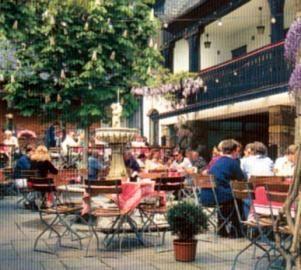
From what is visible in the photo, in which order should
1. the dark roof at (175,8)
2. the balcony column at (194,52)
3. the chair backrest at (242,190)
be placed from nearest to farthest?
the chair backrest at (242,190), the balcony column at (194,52), the dark roof at (175,8)

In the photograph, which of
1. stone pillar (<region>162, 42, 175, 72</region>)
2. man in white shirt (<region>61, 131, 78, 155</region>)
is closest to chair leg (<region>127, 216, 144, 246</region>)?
man in white shirt (<region>61, 131, 78, 155</region>)

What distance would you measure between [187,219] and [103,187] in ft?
3.79

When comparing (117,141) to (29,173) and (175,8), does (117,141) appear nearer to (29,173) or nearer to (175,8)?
(29,173)

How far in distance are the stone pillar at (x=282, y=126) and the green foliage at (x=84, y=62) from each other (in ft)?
11.8

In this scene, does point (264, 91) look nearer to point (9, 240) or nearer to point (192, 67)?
point (192, 67)

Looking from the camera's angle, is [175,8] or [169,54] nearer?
[175,8]

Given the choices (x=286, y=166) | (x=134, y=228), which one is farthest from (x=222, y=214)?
(x=286, y=166)

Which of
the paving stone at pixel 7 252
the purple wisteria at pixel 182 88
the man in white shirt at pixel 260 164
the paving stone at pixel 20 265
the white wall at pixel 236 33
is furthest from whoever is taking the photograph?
the purple wisteria at pixel 182 88

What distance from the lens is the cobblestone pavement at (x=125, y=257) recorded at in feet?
20.9

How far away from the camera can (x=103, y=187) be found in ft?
22.9

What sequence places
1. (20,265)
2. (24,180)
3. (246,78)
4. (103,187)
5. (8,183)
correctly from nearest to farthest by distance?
1. (20,265)
2. (103,187)
3. (24,180)
4. (8,183)
5. (246,78)

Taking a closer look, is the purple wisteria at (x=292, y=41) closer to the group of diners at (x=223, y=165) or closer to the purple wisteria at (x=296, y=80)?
the purple wisteria at (x=296, y=80)

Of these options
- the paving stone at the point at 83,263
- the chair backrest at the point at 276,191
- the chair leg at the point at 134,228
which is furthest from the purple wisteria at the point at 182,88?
the chair backrest at the point at 276,191

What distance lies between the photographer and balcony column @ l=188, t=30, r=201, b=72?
21781 mm
